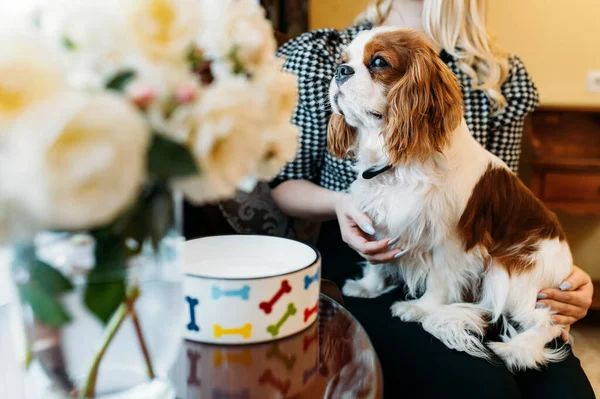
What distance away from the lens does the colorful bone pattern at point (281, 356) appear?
71cm

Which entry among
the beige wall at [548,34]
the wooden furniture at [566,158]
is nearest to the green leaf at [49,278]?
the wooden furniture at [566,158]

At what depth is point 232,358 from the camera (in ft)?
2.30

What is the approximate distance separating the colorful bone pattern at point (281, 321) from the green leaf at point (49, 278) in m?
0.30

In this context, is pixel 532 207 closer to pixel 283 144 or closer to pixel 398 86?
pixel 398 86

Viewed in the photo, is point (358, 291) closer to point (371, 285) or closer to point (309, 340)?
point (371, 285)

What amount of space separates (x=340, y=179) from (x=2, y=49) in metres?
1.12

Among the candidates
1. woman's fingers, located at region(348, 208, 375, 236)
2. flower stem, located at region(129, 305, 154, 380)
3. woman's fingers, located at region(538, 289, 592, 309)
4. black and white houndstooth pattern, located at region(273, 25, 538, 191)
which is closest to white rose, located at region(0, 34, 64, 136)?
flower stem, located at region(129, 305, 154, 380)

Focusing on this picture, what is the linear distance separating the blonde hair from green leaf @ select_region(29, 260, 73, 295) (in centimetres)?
117

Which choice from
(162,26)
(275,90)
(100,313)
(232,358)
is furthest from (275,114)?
(232,358)

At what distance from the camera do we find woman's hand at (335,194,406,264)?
1.13 metres

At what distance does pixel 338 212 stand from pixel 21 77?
2.98 ft

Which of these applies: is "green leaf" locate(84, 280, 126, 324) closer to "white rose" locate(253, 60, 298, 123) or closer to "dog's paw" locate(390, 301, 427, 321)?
"white rose" locate(253, 60, 298, 123)

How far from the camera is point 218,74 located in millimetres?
478

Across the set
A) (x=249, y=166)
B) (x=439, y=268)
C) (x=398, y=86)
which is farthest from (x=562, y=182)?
(x=249, y=166)
